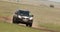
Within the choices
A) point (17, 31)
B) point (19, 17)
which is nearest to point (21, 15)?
point (19, 17)

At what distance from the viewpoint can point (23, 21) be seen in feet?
89.7

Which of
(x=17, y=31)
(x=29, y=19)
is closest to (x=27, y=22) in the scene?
(x=29, y=19)

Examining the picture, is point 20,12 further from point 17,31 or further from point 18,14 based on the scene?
point 17,31

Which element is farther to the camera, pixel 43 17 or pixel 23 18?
pixel 43 17

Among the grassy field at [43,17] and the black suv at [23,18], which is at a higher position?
the black suv at [23,18]

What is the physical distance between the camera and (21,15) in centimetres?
2756

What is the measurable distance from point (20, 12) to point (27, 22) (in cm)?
168

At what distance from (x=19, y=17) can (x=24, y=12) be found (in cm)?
143

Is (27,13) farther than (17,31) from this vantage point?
Yes

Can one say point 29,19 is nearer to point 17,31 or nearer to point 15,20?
point 15,20

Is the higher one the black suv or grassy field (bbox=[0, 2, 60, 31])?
the black suv

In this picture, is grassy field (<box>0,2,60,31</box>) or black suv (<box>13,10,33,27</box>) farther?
grassy field (<box>0,2,60,31</box>)

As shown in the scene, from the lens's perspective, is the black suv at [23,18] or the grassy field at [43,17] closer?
the black suv at [23,18]

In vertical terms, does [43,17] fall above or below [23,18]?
below
